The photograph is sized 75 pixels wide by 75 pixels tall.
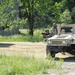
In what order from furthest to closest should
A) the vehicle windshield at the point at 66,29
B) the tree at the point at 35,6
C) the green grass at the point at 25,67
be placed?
the tree at the point at 35,6 → the vehicle windshield at the point at 66,29 → the green grass at the point at 25,67

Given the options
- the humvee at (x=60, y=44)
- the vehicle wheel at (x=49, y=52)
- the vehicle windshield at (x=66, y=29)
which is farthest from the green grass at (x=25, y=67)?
the vehicle windshield at (x=66, y=29)

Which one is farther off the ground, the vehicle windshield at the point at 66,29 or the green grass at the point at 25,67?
the vehicle windshield at the point at 66,29

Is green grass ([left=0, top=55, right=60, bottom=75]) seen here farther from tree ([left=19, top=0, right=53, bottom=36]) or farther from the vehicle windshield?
tree ([left=19, top=0, right=53, bottom=36])

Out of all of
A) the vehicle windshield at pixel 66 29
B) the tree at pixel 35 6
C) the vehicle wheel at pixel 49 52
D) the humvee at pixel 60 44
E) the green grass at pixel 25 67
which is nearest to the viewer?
the green grass at pixel 25 67

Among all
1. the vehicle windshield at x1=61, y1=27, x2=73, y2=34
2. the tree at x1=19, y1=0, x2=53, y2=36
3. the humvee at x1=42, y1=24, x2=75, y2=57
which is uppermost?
the tree at x1=19, y1=0, x2=53, y2=36

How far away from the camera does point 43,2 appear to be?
3922 centimetres

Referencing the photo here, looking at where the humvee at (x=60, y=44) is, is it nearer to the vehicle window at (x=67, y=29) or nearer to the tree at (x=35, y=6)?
the vehicle window at (x=67, y=29)

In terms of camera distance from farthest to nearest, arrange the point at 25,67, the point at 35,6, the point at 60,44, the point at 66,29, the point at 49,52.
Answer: the point at 35,6 < the point at 66,29 < the point at 49,52 < the point at 60,44 < the point at 25,67

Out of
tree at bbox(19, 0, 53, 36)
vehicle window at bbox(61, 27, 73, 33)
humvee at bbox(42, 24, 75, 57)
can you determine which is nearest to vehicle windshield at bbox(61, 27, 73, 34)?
vehicle window at bbox(61, 27, 73, 33)

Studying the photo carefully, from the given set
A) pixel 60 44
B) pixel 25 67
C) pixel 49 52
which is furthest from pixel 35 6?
pixel 25 67

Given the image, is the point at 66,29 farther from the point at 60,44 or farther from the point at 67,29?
the point at 60,44

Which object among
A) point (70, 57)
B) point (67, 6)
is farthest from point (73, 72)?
point (67, 6)

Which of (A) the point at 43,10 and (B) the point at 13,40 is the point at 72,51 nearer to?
(B) the point at 13,40

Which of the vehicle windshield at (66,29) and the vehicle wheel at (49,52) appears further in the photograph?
the vehicle windshield at (66,29)
